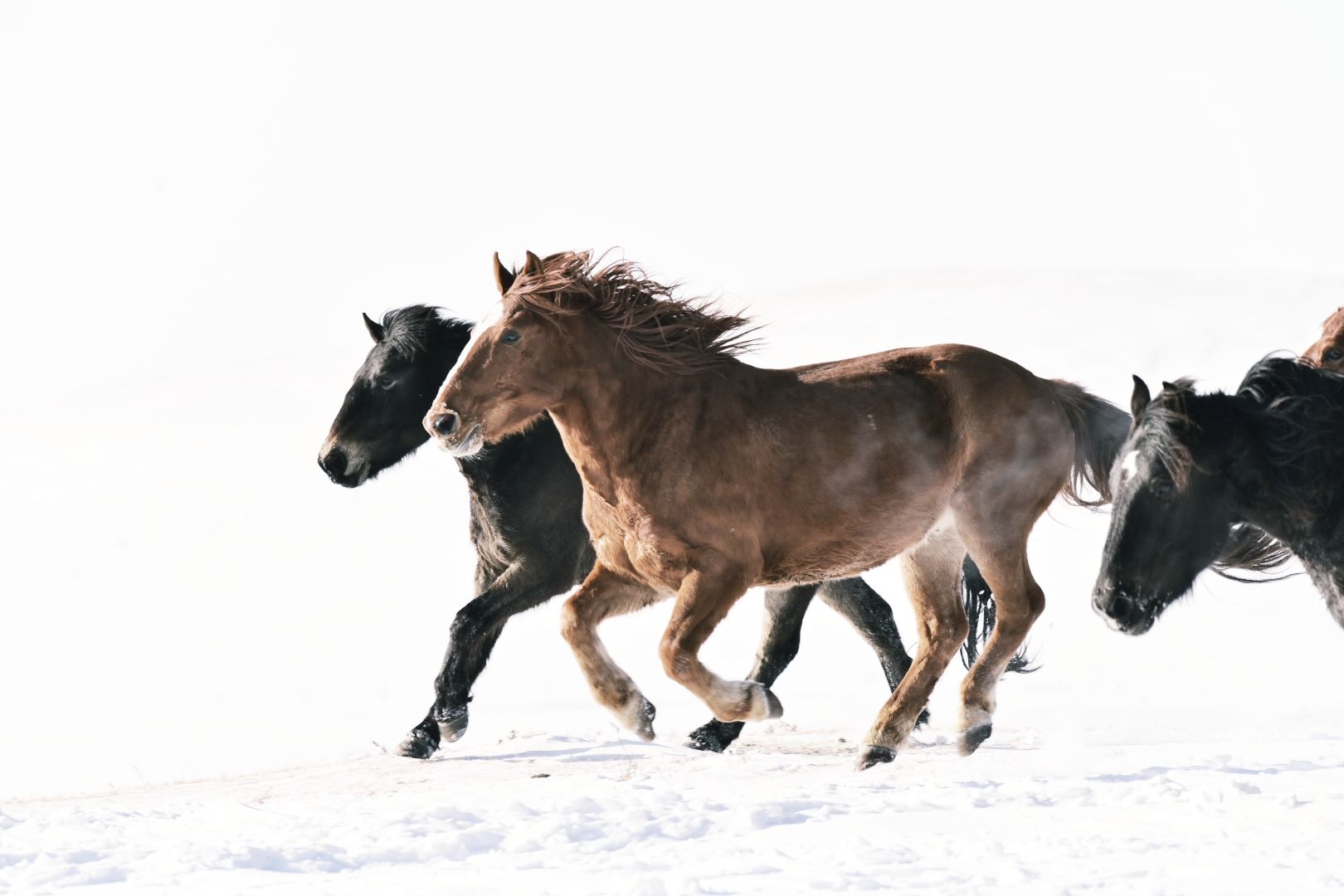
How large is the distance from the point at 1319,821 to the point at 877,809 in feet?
5.05

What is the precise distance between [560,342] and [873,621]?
3029 millimetres

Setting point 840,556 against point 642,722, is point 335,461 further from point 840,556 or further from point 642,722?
point 840,556

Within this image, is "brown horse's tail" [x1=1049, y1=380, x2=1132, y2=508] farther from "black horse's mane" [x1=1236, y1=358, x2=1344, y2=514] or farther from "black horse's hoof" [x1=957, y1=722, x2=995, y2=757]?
"black horse's mane" [x1=1236, y1=358, x2=1344, y2=514]

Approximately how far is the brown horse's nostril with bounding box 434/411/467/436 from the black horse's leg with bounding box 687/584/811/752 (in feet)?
8.92

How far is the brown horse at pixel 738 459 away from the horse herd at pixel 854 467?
0.01m

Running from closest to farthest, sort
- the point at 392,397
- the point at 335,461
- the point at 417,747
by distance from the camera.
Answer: the point at 417,747
the point at 335,461
the point at 392,397

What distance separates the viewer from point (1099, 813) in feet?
18.9

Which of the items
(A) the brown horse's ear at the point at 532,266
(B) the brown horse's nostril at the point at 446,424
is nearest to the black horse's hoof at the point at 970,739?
(B) the brown horse's nostril at the point at 446,424

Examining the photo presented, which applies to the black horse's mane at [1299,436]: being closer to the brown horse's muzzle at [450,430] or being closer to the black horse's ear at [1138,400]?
the black horse's ear at [1138,400]

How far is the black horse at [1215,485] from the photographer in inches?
226

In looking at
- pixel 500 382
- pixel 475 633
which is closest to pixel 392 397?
pixel 475 633

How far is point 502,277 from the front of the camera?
720cm

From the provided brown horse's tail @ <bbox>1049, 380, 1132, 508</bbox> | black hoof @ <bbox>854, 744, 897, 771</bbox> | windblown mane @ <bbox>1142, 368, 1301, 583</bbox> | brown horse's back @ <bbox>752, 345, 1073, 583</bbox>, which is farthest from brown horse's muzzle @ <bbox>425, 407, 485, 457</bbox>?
brown horse's tail @ <bbox>1049, 380, 1132, 508</bbox>

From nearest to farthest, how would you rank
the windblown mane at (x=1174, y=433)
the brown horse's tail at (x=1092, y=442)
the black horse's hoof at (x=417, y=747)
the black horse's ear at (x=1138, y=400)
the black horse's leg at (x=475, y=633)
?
the windblown mane at (x=1174, y=433), the black horse's ear at (x=1138, y=400), the brown horse's tail at (x=1092, y=442), the black horse's leg at (x=475, y=633), the black horse's hoof at (x=417, y=747)
